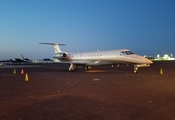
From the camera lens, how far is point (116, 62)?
26.3 m

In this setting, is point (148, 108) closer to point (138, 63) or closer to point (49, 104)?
point (49, 104)

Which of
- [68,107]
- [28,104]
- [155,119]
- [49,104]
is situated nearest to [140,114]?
[155,119]

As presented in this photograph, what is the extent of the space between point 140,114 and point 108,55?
2104 cm

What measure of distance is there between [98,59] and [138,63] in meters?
6.21

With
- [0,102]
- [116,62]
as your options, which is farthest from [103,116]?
[116,62]

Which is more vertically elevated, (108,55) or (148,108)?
(108,55)

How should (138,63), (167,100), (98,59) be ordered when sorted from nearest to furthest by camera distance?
(167,100), (138,63), (98,59)

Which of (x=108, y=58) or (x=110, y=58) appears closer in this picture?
(x=110, y=58)

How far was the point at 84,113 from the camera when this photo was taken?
6441 millimetres

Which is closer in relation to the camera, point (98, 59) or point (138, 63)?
point (138, 63)

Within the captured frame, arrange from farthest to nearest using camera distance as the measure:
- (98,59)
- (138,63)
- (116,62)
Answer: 1. (98,59)
2. (116,62)
3. (138,63)

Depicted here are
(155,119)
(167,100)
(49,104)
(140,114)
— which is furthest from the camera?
(167,100)

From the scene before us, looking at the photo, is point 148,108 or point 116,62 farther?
point 116,62

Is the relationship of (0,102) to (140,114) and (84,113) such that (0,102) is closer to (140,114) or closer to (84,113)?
(84,113)
